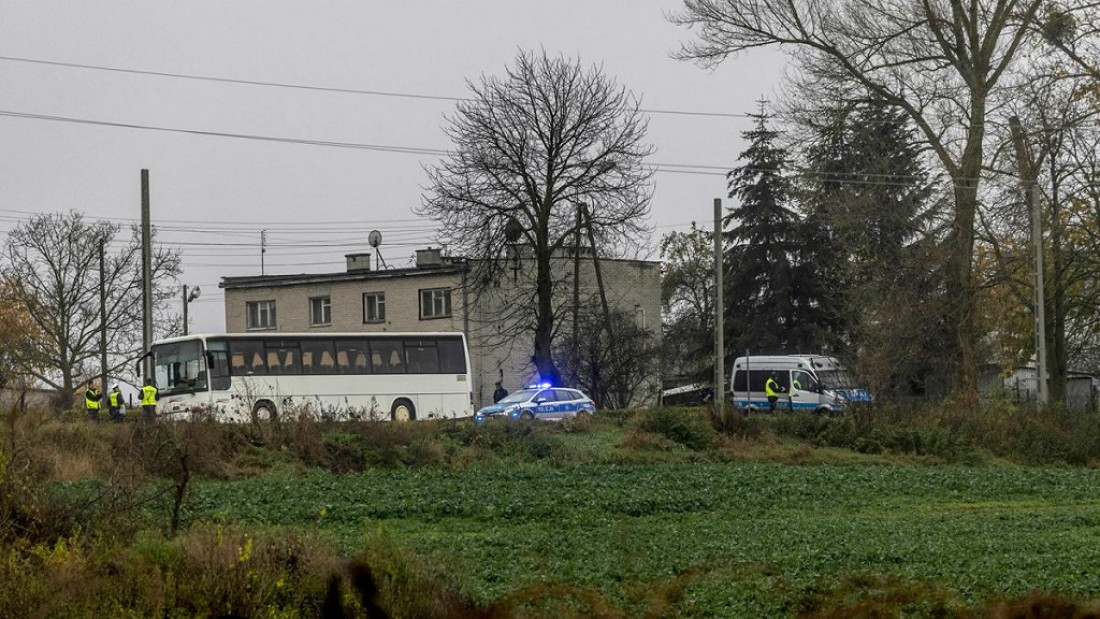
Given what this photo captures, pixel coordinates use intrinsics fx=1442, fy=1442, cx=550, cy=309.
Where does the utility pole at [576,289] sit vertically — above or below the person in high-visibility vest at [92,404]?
above

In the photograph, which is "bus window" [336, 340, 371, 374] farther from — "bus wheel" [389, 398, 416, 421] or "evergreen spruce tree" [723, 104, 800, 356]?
"evergreen spruce tree" [723, 104, 800, 356]

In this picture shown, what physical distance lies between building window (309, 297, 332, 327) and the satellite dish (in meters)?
21.7

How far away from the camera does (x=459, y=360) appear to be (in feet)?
169

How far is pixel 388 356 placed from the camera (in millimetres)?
49906

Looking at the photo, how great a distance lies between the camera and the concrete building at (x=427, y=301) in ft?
226

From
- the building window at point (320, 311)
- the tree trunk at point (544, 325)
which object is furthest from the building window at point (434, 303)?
the tree trunk at point (544, 325)

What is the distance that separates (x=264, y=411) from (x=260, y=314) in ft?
115

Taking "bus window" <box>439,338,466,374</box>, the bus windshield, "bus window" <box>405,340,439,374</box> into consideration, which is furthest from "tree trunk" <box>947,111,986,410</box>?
the bus windshield

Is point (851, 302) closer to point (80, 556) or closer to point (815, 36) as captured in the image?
point (815, 36)

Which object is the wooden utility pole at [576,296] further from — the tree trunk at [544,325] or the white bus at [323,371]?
the white bus at [323,371]

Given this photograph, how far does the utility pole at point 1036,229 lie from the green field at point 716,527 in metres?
13.7

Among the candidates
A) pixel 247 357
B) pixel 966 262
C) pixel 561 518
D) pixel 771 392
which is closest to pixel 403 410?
pixel 247 357

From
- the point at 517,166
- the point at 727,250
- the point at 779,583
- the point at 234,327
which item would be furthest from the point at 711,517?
the point at 234,327

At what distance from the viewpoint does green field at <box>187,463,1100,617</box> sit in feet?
39.3
